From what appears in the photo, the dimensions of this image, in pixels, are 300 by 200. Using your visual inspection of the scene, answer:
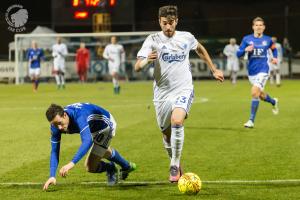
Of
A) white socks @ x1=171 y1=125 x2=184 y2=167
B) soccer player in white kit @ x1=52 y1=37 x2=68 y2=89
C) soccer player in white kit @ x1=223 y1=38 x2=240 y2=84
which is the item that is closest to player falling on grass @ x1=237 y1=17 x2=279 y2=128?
white socks @ x1=171 y1=125 x2=184 y2=167

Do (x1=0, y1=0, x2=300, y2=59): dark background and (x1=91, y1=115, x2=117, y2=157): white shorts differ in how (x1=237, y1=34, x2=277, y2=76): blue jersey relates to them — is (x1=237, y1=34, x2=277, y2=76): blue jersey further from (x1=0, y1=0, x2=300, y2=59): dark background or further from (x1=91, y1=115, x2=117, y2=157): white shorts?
(x1=0, y1=0, x2=300, y2=59): dark background

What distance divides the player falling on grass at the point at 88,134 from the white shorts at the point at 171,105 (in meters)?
0.76

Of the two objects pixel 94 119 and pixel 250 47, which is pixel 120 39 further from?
pixel 94 119

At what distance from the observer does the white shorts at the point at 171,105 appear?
962 centimetres

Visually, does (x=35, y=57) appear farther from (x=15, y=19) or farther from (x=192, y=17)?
(x=192, y=17)

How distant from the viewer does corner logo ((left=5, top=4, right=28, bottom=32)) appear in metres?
47.0

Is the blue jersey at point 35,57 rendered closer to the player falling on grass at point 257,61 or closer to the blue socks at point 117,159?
the player falling on grass at point 257,61

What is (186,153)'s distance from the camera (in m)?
12.4

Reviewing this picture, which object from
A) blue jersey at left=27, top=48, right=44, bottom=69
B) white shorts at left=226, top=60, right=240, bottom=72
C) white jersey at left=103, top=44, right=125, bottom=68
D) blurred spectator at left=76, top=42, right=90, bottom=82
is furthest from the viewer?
blurred spectator at left=76, top=42, right=90, bottom=82

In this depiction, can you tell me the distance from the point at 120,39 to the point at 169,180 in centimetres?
3323

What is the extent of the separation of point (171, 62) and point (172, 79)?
0.23 metres

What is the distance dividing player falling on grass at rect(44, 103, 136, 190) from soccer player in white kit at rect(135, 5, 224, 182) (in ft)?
2.40

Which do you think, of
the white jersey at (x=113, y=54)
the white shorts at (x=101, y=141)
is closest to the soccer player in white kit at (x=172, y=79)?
the white shorts at (x=101, y=141)

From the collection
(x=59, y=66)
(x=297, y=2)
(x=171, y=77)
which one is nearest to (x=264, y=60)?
(x=171, y=77)
